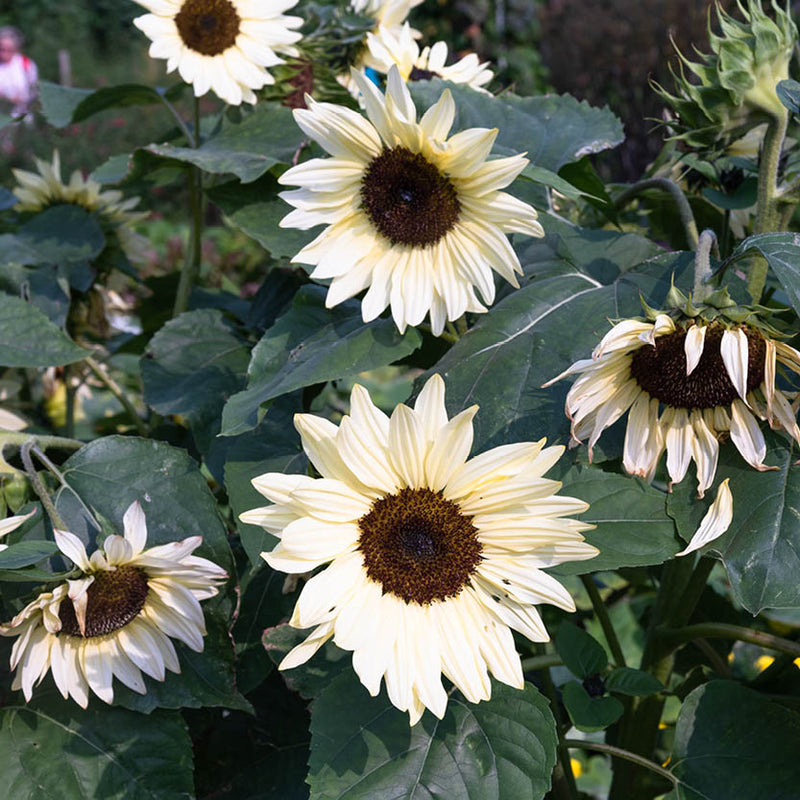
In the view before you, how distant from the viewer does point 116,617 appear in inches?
29.1

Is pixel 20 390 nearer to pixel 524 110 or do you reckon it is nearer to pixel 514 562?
pixel 524 110

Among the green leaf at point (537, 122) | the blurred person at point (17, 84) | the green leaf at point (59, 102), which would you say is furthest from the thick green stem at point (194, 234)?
the blurred person at point (17, 84)

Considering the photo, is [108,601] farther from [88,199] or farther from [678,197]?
[88,199]

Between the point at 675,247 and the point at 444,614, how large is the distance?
2.07ft

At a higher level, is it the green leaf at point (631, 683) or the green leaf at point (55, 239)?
the green leaf at point (55, 239)

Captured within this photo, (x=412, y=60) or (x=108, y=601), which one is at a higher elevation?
(x=412, y=60)

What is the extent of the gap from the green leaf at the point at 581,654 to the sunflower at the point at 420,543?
7.3 inches

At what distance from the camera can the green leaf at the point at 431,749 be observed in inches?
25.5

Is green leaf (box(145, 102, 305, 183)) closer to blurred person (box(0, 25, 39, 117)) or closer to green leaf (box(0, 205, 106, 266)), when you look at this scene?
green leaf (box(0, 205, 106, 266))

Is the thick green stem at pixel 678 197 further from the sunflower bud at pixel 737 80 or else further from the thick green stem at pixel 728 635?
the thick green stem at pixel 728 635

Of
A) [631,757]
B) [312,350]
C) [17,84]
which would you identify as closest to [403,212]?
[312,350]

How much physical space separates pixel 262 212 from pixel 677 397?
0.44m

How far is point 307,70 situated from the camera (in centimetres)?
107

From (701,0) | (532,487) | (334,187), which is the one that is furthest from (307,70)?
(701,0)
